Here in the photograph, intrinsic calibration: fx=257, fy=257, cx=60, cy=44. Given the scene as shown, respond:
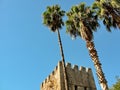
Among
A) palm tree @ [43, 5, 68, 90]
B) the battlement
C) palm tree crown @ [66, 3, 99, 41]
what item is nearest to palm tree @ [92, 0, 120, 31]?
palm tree crown @ [66, 3, 99, 41]

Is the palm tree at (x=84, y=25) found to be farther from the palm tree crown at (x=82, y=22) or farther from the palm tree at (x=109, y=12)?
the palm tree at (x=109, y=12)

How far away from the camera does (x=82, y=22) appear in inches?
1080

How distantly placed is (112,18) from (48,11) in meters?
13.3


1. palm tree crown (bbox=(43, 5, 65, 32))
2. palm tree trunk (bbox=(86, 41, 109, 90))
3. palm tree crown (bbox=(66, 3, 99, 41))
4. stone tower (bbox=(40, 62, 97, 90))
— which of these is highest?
palm tree crown (bbox=(43, 5, 65, 32))

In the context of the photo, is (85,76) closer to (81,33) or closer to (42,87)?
(42,87)

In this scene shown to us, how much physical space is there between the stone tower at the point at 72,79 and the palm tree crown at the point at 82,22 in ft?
24.5

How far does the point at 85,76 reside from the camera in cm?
3738

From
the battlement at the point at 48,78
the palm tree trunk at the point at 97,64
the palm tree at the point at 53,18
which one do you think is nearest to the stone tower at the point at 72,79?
the battlement at the point at 48,78

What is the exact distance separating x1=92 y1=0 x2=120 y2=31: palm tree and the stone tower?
428 inches

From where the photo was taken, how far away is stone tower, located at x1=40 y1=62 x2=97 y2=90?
34.2 meters

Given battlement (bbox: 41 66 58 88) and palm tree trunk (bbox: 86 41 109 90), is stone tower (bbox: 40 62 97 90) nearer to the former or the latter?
battlement (bbox: 41 66 58 88)

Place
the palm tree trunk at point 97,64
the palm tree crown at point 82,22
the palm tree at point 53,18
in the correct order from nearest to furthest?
the palm tree trunk at point 97,64, the palm tree crown at point 82,22, the palm tree at point 53,18

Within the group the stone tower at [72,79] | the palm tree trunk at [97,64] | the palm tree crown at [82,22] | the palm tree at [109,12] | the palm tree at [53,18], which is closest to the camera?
the palm tree trunk at [97,64]

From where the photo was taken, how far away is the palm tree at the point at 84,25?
2477cm
